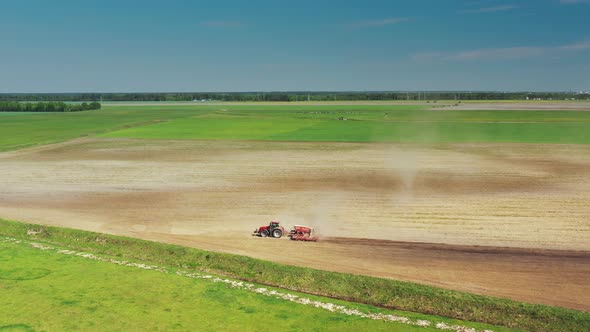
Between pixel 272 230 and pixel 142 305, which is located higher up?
pixel 272 230

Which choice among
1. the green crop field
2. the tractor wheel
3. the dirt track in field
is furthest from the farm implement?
the green crop field

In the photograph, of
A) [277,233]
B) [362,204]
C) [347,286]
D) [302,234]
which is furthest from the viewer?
[362,204]

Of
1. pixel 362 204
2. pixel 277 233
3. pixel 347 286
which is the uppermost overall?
pixel 362 204

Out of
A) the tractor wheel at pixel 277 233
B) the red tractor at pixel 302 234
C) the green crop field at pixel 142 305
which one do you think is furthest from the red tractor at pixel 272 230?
the green crop field at pixel 142 305

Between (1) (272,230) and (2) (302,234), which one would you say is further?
(1) (272,230)

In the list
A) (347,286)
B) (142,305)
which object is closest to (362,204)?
(347,286)

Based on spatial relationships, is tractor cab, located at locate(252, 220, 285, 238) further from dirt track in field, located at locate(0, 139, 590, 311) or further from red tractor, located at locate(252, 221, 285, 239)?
dirt track in field, located at locate(0, 139, 590, 311)

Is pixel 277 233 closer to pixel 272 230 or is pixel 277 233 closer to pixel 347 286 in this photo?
pixel 272 230

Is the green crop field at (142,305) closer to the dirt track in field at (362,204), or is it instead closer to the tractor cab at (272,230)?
the dirt track in field at (362,204)
